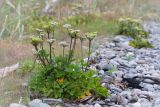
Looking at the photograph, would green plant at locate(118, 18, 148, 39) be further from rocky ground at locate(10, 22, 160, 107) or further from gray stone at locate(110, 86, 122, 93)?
gray stone at locate(110, 86, 122, 93)

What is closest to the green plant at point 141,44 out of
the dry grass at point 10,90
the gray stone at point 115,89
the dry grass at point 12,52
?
the dry grass at point 12,52

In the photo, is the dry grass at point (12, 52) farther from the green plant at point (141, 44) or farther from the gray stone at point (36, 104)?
the green plant at point (141, 44)

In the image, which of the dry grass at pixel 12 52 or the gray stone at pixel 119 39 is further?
the gray stone at pixel 119 39

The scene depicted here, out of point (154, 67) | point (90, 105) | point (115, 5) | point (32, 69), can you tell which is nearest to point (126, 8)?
point (115, 5)

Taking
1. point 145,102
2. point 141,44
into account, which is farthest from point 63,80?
point 141,44

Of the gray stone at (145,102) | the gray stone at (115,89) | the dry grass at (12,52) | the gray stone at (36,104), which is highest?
the dry grass at (12,52)

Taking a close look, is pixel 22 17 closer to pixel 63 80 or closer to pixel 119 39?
pixel 119 39

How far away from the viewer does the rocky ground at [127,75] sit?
4.05 meters

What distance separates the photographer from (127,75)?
15.5ft

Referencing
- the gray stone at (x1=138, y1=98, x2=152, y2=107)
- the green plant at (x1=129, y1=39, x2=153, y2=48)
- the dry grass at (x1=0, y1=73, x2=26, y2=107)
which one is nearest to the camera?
the dry grass at (x1=0, y1=73, x2=26, y2=107)

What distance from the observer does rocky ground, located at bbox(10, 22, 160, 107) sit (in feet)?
13.3

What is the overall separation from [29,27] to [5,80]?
119 inches

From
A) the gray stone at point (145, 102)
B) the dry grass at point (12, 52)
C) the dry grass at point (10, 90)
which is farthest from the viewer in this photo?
the dry grass at point (12, 52)

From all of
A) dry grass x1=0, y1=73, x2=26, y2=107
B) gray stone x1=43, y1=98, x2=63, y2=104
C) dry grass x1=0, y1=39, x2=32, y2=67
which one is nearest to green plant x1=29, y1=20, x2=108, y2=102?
gray stone x1=43, y1=98, x2=63, y2=104
